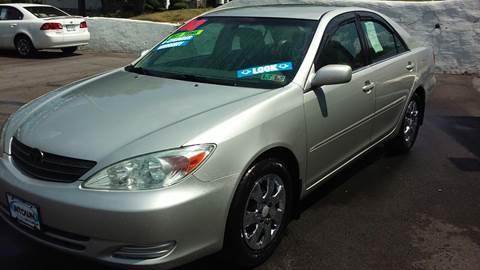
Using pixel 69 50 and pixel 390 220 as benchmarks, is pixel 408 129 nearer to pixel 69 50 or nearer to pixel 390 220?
pixel 390 220

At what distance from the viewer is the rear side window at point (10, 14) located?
45.0 ft

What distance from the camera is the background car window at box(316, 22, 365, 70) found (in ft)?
12.5

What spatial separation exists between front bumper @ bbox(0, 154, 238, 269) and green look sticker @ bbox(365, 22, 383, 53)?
2411 millimetres

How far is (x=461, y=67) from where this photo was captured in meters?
10.8

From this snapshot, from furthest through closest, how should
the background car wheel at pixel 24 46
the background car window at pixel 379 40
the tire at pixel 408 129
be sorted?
1. the background car wheel at pixel 24 46
2. the tire at pixel 408 129
3. the background car window at pixel 379 40

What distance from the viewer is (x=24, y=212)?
2.82m

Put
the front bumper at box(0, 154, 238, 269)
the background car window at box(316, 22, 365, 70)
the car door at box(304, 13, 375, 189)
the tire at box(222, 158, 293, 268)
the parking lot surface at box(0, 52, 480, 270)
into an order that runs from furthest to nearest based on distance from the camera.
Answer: the background car window at box(316, 22, 365, 70) → the car door at box(304, 13, 375, 189) → the parking lot surface at box(0, 52, 480, 270) → the tire at box(222, 158, 293, 268) → the front bumper at box(0, 154, 238, 269)

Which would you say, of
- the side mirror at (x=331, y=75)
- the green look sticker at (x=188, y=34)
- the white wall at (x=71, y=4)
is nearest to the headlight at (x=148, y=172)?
the side mirror at (x=331, y=75)

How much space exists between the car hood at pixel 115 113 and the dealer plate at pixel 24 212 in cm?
32

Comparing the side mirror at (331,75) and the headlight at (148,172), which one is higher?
the side mirror at (331,75)

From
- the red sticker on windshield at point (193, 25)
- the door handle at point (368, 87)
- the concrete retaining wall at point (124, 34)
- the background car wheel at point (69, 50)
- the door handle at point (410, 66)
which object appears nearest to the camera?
the door handle at point (368, 87)

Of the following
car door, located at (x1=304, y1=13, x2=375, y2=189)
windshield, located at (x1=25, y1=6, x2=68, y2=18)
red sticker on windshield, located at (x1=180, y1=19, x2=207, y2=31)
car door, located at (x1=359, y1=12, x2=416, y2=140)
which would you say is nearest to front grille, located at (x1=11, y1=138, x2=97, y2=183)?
car door, located at (x1=304, y1=13, x2=375, y2=189)

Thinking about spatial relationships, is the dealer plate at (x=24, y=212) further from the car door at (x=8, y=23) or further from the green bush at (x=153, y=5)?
the green bush at (x=153, y=5)

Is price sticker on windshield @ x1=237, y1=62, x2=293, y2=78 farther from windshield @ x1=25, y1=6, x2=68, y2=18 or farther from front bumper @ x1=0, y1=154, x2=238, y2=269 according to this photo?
windshield @ x1=25, y1=6, x2=68, y2=18
